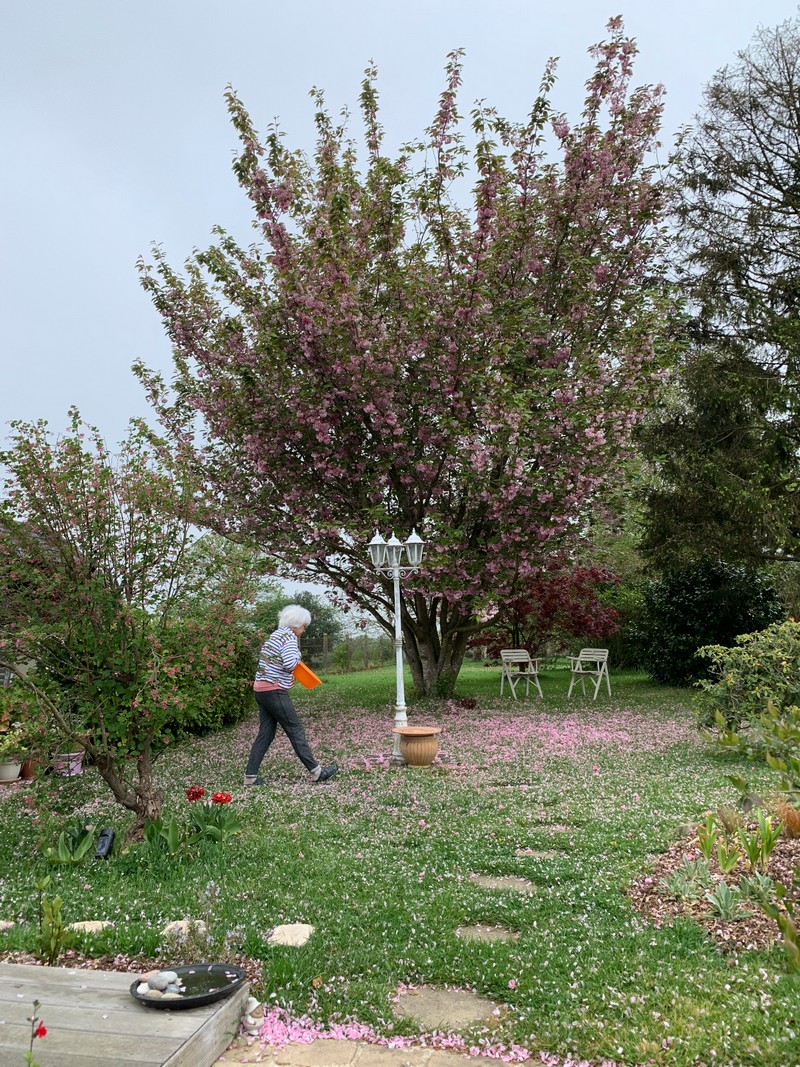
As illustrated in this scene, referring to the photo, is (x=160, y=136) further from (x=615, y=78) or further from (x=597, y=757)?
(x=597, y=757)

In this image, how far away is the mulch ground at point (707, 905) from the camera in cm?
312

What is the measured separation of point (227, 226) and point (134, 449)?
25.5 feet

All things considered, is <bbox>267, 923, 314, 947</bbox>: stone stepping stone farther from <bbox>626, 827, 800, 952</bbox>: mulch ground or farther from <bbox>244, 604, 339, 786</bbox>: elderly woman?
<bbox>244, 604, 339, 786</bbox>: elderly woman

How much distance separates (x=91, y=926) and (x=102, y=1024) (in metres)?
1.14

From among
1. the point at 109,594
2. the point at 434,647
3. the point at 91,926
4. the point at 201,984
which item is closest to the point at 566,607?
the point at 434,647

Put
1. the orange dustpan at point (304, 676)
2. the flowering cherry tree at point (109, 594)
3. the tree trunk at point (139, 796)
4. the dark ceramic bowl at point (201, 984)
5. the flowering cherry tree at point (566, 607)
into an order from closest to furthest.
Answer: the dark ceramic bowl at point (201, 984), the flowering cherry tree at point (109, 594), the tree trunk at point (139, 796), the orange dustpan at point (304, 676), the flowering cherry tree at point (566, 607)

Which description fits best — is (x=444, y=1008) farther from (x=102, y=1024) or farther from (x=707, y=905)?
(x=707, y=905)

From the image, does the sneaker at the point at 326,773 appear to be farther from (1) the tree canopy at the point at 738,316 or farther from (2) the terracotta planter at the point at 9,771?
(1) the tree canopy at the point at 738,316

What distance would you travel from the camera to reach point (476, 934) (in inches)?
134

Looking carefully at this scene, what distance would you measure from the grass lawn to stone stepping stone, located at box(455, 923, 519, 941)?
4 centimetres

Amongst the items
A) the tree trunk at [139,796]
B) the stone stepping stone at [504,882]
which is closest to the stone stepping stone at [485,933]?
the stone stepping stone at [504,882]

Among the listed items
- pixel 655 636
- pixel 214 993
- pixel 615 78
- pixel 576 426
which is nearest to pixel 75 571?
pixel 214 993

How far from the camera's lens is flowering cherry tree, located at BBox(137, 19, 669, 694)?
10.2 meters

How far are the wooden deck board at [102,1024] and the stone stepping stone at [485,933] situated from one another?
104 cm
